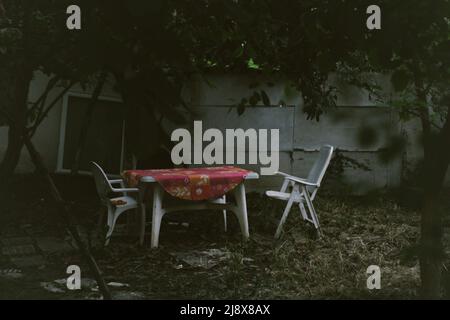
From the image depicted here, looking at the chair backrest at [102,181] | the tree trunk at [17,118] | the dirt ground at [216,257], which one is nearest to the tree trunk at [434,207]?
the dirt ground at [216,257]

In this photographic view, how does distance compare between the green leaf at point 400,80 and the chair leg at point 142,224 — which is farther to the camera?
the chair leg at point 142,224

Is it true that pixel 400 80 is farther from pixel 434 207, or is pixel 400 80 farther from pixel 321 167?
pixel 321 167

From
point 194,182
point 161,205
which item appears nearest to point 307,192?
point 194,182

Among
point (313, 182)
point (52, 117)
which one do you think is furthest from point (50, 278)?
point (52, 117)

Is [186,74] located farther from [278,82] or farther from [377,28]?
[278,82]

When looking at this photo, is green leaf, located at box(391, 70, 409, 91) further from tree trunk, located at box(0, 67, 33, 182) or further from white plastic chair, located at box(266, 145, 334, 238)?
white plastic chair, located at box(266, 145, 334, 238)

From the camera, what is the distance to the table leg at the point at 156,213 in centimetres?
609

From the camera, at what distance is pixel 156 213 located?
6.14 meters

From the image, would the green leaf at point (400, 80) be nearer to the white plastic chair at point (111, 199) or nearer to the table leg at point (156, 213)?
the table leg at point (156, 213)

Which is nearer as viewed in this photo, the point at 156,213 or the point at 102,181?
the point at 156,213

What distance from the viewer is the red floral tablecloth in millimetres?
6117

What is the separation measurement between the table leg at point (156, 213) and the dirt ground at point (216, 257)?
0.38 feet

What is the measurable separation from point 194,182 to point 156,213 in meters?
0.49

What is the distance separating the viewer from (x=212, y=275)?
5.19 meters
